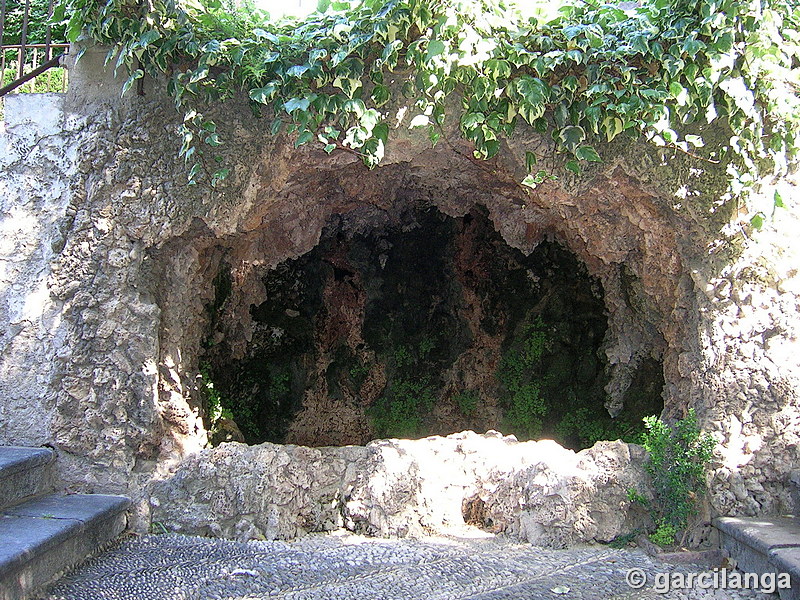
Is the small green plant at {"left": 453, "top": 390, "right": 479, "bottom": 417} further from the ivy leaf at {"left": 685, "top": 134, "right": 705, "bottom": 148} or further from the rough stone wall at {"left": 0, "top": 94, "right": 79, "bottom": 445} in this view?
the rough stone wall at {"left": 0, "top": 94, "right": 79, "bottom": 445}

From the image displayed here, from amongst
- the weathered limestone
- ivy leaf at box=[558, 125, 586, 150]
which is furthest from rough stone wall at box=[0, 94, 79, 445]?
ivy leaf at box=[558, 125, 586, 150]

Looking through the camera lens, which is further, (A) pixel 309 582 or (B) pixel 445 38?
(B) pixel 445 38

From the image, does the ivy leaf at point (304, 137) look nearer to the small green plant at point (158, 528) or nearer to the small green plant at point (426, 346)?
the small green plant at point (158, 528)

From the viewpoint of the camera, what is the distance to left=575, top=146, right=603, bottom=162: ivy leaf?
3301 millimetres

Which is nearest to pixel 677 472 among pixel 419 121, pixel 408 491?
pixel 408 491

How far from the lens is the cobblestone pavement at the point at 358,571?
2.72 metres

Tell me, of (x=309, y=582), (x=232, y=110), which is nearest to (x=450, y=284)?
(x=232, y=110)

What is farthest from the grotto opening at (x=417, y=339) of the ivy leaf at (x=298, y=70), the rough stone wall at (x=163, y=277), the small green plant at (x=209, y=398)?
the ivy leaf at (x=298, y=70)

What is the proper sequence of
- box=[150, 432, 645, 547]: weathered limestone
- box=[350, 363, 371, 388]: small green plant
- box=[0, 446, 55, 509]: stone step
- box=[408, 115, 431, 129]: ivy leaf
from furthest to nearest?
box=[350, 363, 371, 388]: small green plant
box=[150, 432, 645, 547]: weathered limestone
box=[408, 115, 431, 129]: ivy leaf
box=[0, 446, 55, 509]: stone step

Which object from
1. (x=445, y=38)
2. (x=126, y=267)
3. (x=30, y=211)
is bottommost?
(x=126, y=267)

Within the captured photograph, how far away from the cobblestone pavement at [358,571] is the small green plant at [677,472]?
24cm

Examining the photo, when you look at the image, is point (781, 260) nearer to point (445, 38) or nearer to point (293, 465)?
point (445, 38)

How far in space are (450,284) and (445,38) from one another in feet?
11.1

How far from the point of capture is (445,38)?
10.2ft
